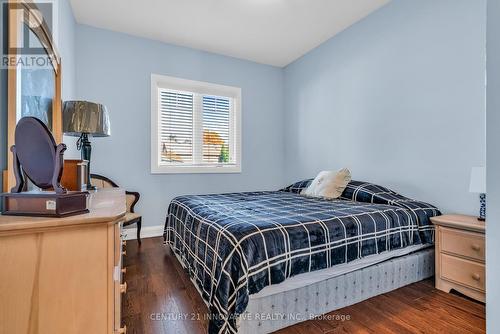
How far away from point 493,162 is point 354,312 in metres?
1.29

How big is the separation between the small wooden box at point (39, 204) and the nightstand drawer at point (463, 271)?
247 centimetres

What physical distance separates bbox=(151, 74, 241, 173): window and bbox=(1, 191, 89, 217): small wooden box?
2.75 metres

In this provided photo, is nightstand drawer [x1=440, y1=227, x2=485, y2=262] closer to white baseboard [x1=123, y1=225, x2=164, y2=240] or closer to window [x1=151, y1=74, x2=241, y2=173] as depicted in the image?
window [x1=151, y1=74, x2=241, y2=173]

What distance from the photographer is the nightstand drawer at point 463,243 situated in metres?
1.83

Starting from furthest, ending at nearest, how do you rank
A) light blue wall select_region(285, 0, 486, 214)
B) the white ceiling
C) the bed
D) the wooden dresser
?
1. the white ceiling
2. light blue wall select_region(285, 0, 486, 214)
3. the bed
4. the wooden dresser

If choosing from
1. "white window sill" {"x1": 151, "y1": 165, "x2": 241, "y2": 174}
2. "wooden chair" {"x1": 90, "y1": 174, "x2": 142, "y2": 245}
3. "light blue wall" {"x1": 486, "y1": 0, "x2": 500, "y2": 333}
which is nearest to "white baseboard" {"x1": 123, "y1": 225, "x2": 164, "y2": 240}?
"wooden chair" {"x1": 90, "y1": 174, "x2": 142, "y2": 245}

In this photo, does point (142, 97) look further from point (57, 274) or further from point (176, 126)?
point (57, 274)

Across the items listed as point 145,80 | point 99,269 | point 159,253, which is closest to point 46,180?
point 99,269

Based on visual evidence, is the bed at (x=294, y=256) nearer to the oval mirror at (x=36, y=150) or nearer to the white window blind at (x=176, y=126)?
the oval mirror at (x=36, y=150)

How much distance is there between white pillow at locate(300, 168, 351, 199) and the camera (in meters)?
2.83

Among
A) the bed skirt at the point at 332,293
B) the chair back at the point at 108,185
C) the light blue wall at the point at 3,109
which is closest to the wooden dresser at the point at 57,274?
the light blue wall at the point at 3,109

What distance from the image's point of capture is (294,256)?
1538 mm

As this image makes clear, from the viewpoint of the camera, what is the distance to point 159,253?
113 inches

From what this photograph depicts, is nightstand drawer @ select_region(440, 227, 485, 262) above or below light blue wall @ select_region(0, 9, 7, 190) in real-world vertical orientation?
below
